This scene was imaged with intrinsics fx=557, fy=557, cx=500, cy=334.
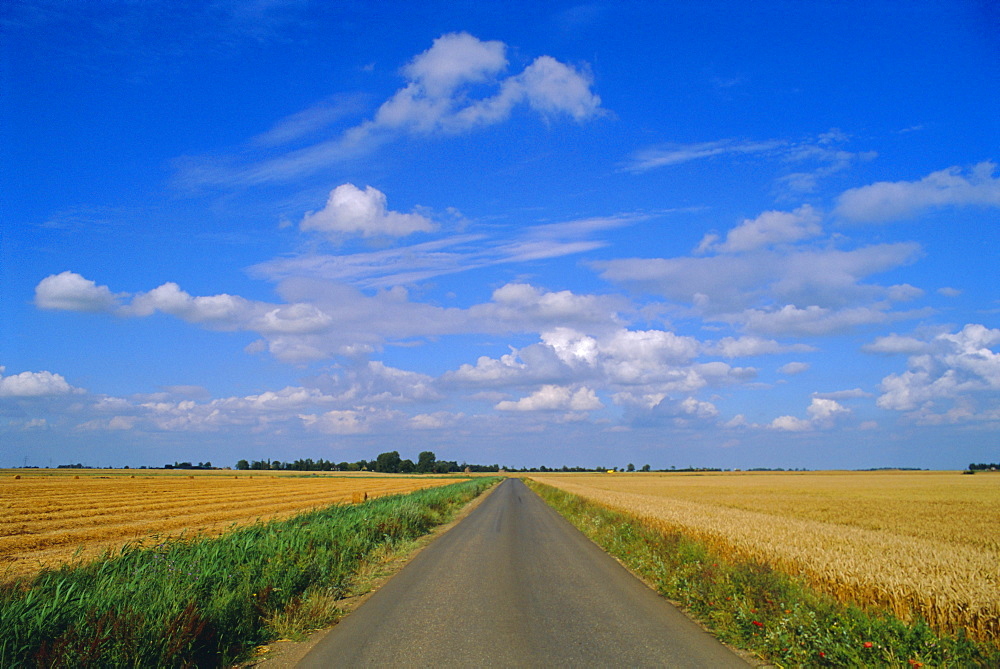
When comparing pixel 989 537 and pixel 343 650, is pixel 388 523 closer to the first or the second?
pixel 343 650

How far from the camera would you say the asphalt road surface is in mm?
6418

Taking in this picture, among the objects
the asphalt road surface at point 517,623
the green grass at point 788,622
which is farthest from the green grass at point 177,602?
the green grass at point 788,622

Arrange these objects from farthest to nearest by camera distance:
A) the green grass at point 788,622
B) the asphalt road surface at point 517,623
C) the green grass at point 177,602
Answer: the asphalt road surface at point 517,623
the green grass at point 788,622
the green grass at point 177,602

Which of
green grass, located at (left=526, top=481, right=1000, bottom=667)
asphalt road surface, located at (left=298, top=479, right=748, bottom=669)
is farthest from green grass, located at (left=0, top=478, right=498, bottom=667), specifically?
green grass, located at (left=526, top=481, right=1000, bottom=667)

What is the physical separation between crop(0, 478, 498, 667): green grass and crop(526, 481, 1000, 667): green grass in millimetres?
5966

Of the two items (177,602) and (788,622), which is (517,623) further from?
(177,602)

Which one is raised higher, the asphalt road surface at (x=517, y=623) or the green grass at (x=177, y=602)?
the green grass at (x=177, y=602)

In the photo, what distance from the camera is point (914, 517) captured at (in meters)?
26.0

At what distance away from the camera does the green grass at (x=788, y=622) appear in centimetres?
554

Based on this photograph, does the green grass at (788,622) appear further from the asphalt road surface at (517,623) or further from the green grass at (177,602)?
the green grass at (177,602)

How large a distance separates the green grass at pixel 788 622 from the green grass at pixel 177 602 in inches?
235

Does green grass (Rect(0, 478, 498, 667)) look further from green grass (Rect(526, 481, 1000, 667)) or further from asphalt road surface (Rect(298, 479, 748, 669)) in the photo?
green grass (Rect(526, 481, 1000, 667))

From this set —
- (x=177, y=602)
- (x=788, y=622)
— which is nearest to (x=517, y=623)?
(x=788, y=622)

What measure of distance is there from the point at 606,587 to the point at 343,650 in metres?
5.64
